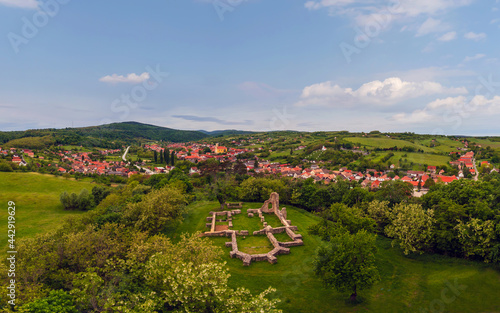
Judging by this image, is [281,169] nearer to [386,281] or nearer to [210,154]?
[210,154]

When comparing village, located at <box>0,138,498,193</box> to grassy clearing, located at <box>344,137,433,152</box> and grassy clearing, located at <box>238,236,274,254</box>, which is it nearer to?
grassy clearing, located at <box>344,137,433,152</box>

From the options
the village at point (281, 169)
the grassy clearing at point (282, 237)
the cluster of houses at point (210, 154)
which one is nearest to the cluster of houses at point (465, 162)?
the village at point (281, 169)

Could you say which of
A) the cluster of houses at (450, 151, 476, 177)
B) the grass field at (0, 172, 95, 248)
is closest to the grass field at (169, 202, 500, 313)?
the grass field at (0, 172, 95, 248)

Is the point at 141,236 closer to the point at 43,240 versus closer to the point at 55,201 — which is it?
the point at 43,240

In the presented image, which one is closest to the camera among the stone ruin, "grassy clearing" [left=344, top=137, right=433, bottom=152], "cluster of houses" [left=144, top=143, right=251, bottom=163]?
the stone ruin

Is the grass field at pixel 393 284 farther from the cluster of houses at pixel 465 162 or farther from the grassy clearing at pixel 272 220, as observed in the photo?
the cluster of houses at pixel 465 162

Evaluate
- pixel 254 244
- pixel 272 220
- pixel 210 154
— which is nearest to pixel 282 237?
pixel 254 244
